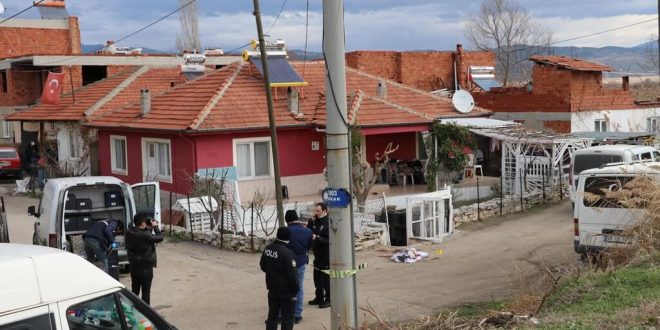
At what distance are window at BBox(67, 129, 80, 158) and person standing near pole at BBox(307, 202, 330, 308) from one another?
19724mm

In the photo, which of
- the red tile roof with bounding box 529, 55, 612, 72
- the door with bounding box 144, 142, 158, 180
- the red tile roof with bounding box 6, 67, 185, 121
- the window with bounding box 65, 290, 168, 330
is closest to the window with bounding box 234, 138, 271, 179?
the door with bounding box 144, 142, 158, 180

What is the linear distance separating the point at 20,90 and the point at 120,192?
2550cm

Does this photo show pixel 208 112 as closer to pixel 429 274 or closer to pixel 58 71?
pixel 429 274

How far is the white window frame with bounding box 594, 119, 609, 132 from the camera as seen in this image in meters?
32.1

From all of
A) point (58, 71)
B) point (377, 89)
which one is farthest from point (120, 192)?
point (58, 71)

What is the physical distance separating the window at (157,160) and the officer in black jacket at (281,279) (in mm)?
13712

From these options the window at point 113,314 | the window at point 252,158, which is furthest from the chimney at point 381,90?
the window at point 113,314

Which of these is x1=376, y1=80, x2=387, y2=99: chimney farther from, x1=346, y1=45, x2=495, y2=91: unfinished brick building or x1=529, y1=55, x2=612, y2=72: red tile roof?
x1=346, y1=45, x2=495, y2=91: unfinished brick building

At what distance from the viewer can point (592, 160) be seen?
746 inches

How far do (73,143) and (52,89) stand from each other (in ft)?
9.16

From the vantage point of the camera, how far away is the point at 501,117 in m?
33.2

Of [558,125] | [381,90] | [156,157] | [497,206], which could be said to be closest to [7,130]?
[156,157]

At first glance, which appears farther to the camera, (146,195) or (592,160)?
(592,160)

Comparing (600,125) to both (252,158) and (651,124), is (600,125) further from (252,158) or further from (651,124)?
(252,158)
